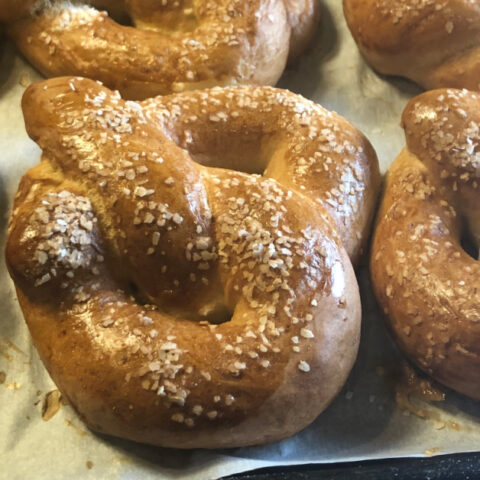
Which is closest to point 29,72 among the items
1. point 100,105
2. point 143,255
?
point 100,105

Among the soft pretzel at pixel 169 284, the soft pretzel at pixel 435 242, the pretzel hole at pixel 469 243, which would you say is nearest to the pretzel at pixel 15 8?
the soft pretzel at pixel 169 284

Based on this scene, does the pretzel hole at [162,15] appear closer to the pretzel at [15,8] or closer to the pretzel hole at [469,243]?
the pretzel at [15,8]

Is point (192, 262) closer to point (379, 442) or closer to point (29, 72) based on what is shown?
point (379, 442)

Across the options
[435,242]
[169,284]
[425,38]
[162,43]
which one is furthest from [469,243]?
[162,43]

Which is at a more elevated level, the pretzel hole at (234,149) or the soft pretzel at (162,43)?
the soft pretzel at (162,43)

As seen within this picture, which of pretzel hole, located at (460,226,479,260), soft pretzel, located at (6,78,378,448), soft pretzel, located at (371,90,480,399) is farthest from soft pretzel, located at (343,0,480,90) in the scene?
soft pretzel, located at (6,78,378,448)

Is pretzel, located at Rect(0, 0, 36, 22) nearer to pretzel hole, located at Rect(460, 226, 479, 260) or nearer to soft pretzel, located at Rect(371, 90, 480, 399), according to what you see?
soft pretzel, located at Rect(371, 90, 480, 399)
